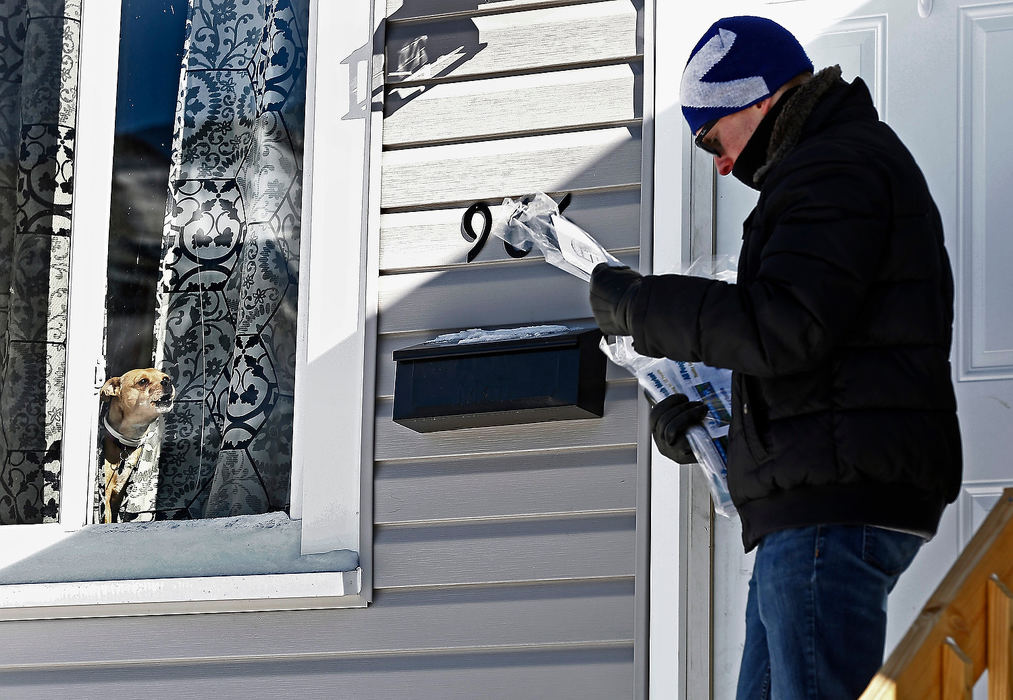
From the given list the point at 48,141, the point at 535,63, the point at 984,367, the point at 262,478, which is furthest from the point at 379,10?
the point at 984,367

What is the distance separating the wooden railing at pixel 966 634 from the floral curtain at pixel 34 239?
2448 millimetres

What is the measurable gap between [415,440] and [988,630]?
1.59 metres

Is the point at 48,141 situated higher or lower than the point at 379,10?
lower

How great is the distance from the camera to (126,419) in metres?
3.47

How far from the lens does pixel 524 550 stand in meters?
3.00

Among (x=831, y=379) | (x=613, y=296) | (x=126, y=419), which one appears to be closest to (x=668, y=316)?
(x=613, y=296)

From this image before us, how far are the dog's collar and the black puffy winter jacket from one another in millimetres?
1928

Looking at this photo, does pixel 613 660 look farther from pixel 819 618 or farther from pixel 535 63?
pixel 535 63

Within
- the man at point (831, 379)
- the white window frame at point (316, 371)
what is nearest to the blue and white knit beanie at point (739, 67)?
the man at point (831, 379)

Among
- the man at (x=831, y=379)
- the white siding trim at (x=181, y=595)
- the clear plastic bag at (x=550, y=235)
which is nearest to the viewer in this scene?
the man at (x=831, y=379)

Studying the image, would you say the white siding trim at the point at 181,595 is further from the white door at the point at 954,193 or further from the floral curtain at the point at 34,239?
the white door at the point at 954,193

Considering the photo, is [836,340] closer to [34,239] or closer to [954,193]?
[954,193]

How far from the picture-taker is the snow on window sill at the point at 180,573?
3061mm

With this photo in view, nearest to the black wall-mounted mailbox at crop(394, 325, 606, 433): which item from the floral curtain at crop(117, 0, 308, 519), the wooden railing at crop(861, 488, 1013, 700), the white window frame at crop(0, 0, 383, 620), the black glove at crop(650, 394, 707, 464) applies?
the white window frame at crop(0, 0, 383, 620)
